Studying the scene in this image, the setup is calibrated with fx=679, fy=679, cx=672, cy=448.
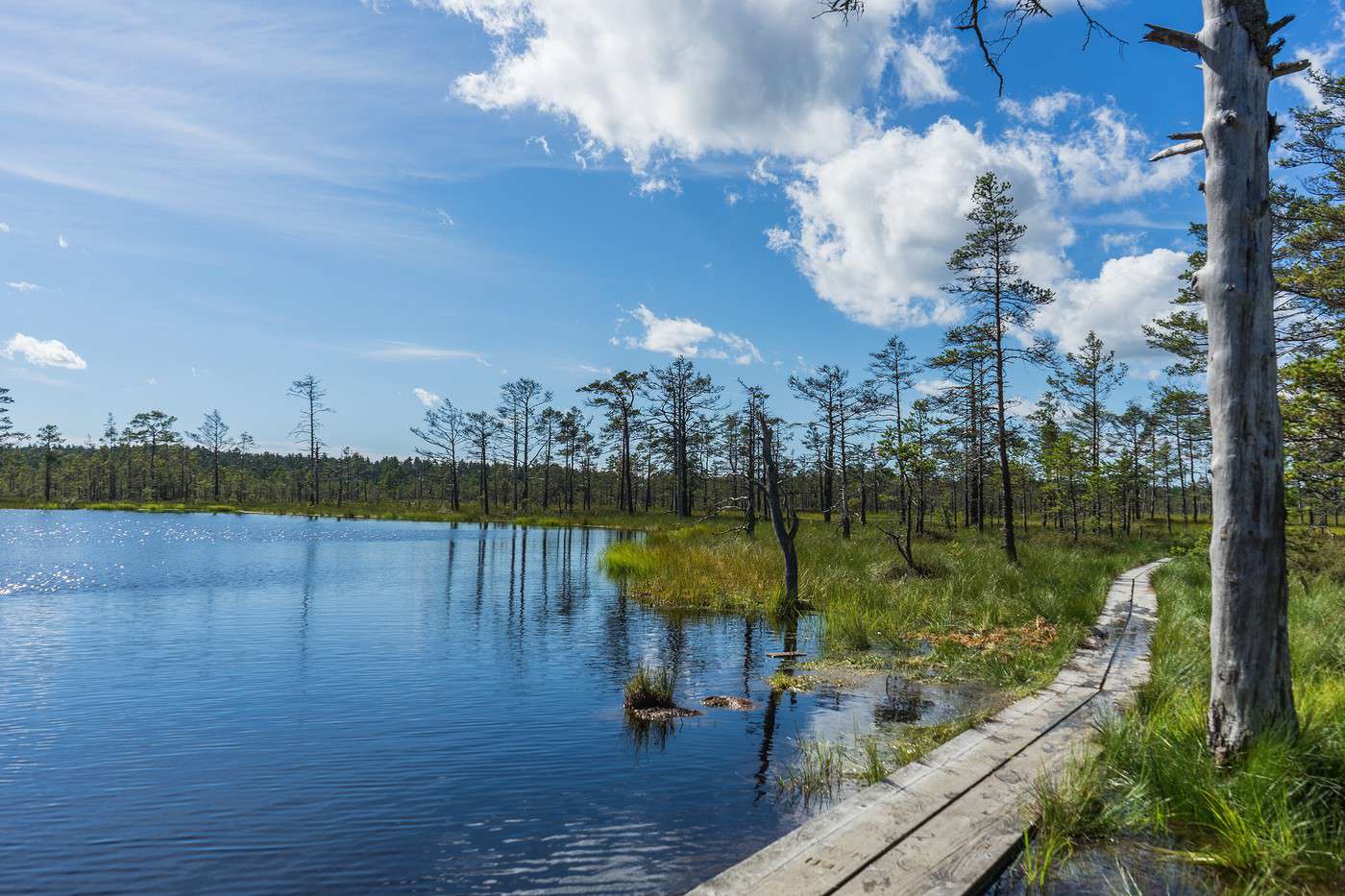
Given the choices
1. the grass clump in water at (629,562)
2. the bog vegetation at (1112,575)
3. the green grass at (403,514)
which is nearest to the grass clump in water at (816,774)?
the bog vegetation at (1112,575)

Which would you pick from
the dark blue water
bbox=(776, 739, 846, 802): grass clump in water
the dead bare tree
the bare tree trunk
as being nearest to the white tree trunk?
the bare tree trunk

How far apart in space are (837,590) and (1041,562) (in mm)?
8733

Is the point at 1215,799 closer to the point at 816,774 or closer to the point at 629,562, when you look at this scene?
the point at 816,774

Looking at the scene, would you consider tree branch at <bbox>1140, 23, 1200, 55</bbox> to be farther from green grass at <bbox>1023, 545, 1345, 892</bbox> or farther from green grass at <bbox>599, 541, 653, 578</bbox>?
green grass at <bbox>599, 541, 653, 578</bbox>

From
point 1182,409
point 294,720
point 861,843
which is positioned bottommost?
point 294,720

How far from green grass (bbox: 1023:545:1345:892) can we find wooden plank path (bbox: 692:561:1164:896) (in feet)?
0.95

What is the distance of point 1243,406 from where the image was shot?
4.73 meters

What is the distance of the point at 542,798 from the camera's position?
22.1ft

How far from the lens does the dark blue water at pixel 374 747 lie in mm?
5539

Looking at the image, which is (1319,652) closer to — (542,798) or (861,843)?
(861,843)

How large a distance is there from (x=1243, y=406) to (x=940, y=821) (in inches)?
140

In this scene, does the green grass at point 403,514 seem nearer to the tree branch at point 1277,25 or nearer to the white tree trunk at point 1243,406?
the white tree trunk at point 1243,406

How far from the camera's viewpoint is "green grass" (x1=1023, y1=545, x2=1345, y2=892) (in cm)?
389

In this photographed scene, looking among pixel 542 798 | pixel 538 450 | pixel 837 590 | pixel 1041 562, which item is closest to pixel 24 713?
pixel 542 798
